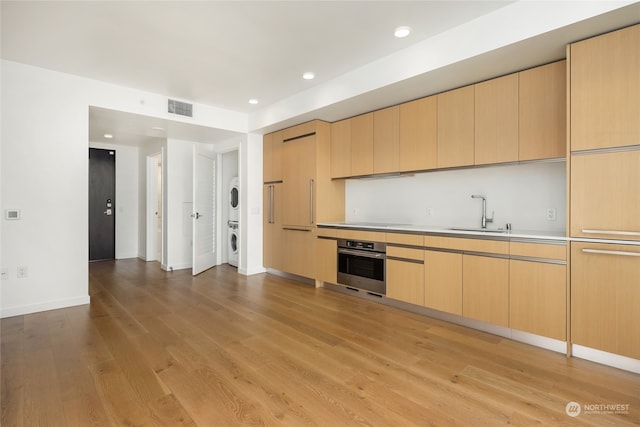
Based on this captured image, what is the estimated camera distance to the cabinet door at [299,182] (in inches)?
179

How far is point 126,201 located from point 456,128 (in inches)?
267

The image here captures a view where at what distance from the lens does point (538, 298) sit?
2523mm

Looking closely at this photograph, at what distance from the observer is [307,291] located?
429 cm

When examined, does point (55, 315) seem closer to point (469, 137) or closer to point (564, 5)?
point (469, 137)

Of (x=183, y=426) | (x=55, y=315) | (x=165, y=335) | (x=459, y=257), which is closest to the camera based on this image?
(x=183, y=426)

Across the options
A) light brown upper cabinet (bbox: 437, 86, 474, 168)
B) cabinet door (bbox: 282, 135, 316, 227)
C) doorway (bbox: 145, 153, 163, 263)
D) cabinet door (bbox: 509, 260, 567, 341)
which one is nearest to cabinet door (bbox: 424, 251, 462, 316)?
cabinet door (bbox: 509, 260, 567, 341)

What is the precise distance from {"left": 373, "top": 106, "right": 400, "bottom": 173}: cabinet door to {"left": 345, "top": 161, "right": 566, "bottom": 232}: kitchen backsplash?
36 centimetres

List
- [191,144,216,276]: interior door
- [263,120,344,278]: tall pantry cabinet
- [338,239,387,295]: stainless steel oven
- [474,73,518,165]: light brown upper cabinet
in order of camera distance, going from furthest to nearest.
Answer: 1. [191,144,216,276]: interior door
2. [263,120,344,278]: tall pantry cabinet
3. [338,239,387,295]: stainless steel oven
4. [474,73,518,165]: light brown upper cabinet

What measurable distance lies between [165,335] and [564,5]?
13.3ft

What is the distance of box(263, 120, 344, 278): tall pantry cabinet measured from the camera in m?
4.54

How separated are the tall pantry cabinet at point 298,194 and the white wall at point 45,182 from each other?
7.80 feet

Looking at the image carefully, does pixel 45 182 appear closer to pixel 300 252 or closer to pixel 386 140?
pixel 300 252

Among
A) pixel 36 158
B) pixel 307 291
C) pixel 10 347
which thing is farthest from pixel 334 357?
pixel 36 158

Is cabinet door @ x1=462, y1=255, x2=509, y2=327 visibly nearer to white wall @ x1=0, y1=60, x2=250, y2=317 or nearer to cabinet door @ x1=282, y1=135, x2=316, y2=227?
cabinet door @ x1=282, y1=135, x2=316, y2=227
